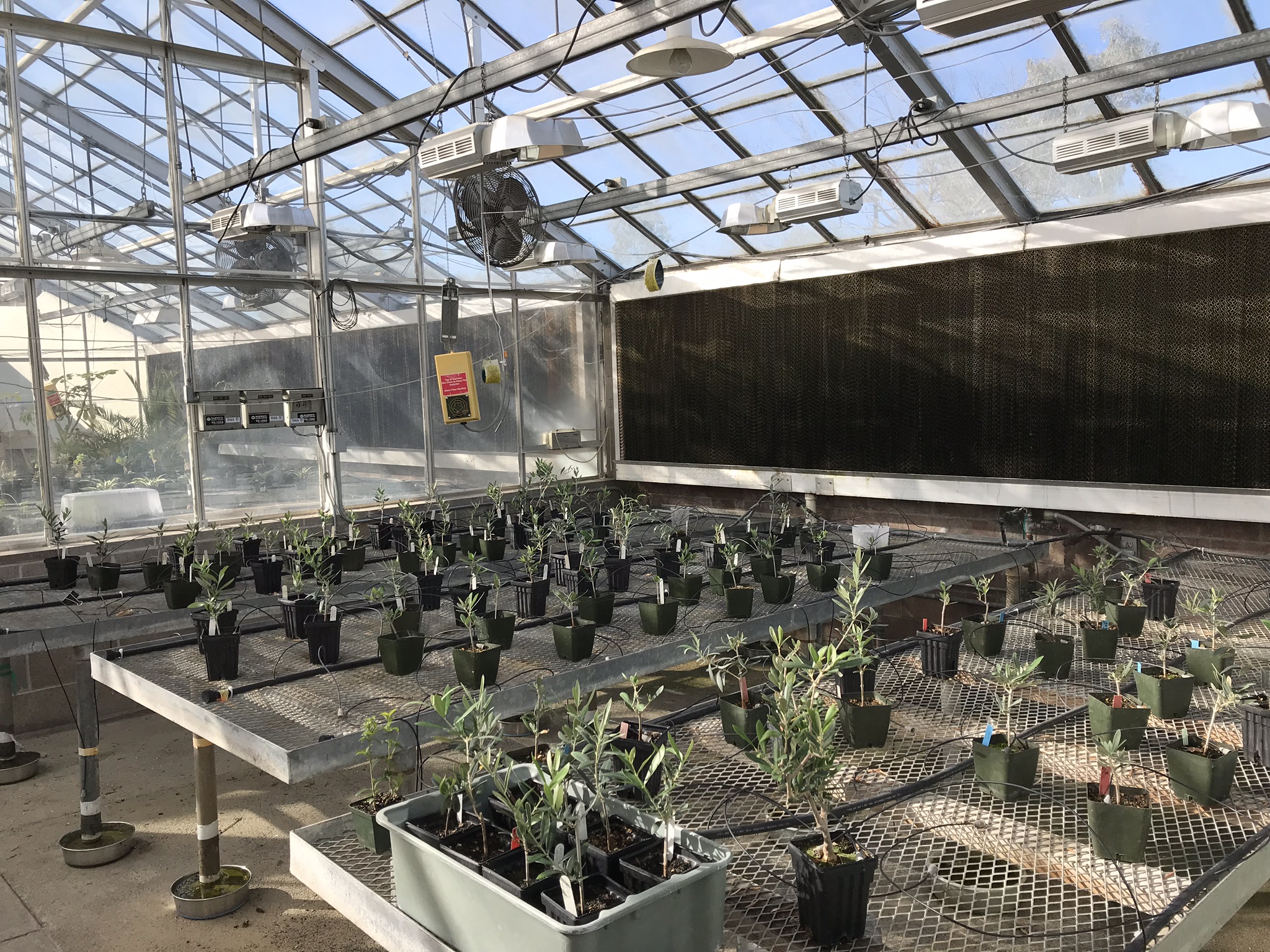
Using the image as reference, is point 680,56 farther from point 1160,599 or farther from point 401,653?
point 1160,599

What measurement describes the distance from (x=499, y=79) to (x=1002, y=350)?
13.5 feet

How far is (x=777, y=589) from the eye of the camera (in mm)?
4449

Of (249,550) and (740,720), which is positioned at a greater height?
(249,550)

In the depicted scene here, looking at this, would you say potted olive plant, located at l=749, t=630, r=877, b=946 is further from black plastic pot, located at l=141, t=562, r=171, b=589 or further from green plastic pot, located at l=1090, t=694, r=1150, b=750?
black plastic pot, located at l=141, t=562, r=171, b=589

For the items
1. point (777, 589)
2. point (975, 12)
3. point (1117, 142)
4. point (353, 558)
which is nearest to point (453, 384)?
point (353, 558)

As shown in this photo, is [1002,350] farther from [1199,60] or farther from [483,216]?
[483,216]

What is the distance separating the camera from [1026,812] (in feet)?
7.23

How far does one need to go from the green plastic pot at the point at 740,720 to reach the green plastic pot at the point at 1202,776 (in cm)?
97

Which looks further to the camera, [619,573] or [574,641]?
[619,573]

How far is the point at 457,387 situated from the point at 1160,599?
16.4 ft

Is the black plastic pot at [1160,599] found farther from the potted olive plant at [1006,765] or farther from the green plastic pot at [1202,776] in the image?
the potted olive plant at [1006,765]

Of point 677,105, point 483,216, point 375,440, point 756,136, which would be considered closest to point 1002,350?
point 756,136

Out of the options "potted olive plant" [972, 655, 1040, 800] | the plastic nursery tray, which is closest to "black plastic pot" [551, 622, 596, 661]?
"potted olive plant" [972, 655, 1040, 800]

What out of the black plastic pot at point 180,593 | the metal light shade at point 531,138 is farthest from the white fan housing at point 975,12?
the black plastic pot at point 180,593
